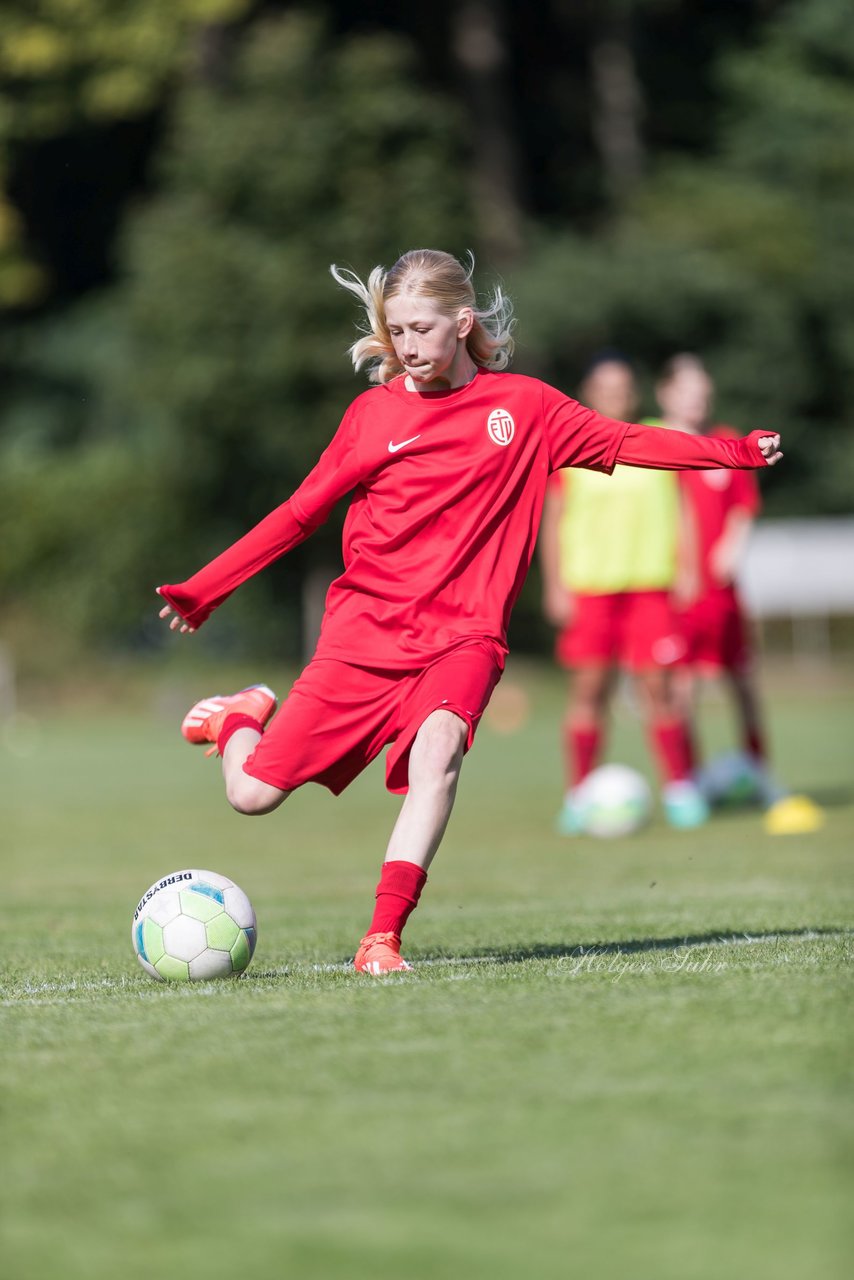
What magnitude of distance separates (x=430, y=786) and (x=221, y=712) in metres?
0.92

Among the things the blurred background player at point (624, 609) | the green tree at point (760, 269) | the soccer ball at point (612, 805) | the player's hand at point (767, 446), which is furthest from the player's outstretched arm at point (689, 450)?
the green tree at point (760, 269)

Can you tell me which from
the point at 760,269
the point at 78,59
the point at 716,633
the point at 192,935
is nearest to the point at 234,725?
the point at 192,935

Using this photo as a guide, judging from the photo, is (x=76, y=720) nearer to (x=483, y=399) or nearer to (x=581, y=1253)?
(x=483, y=399)

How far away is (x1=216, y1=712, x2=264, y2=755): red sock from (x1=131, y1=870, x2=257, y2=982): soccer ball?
1.66ft

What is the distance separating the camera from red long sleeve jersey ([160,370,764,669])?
18.0 feet

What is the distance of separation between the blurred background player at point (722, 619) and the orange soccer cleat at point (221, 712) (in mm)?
5321

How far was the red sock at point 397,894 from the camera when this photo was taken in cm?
523

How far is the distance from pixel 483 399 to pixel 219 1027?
1.98 m

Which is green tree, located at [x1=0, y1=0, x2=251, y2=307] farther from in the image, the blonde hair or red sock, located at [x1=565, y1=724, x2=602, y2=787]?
the blonde hair

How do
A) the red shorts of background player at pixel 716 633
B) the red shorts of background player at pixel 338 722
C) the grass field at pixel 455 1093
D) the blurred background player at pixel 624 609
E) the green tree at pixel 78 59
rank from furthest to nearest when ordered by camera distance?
the green tree at pixel 78 59 → the red shorts of background player at pixel 716 633 → the blurred background player at pixel 624 609 → the red shorts of background player at pixel 338 722 → the grass field at pixel 455 1093

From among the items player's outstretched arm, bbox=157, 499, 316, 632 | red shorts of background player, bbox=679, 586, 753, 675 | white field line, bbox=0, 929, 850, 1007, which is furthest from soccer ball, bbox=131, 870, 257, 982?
red shorts of background player, bbox=679, 586, 753, 675

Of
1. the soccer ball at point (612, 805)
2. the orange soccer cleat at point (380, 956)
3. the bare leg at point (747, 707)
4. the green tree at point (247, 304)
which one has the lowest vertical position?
the orange soccer cleat at point (380, 956)

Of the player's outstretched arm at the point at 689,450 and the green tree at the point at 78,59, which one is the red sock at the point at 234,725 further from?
the green tree at the point at 78,59

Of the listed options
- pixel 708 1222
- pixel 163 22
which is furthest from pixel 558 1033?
pixel 163 22
